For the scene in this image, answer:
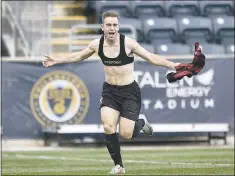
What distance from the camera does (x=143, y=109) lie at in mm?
21641

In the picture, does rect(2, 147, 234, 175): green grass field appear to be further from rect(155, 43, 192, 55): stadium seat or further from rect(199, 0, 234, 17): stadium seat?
rect(199, 0, 234, 17): stadium seat

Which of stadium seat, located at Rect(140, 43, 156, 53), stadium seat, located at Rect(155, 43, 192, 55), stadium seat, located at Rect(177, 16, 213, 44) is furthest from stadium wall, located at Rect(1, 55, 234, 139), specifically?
stadium seat, located at Rect(177, 16, 213, 44)

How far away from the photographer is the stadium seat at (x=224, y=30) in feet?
80.9

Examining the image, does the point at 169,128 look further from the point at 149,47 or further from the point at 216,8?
the point at 216,8

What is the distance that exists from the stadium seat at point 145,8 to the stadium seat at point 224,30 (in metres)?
1.67

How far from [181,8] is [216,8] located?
1087mm

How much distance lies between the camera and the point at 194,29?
2456 cm

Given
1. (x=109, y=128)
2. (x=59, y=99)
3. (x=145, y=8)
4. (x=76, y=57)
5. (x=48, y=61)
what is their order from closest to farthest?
(x=48, y=61) < (x=109, y=128) < (x=76, y=57) < (x=59, y=99) < (x=145, y=8)

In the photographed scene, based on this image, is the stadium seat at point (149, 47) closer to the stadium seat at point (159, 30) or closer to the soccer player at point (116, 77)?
the stadium seat at point (159, 30)

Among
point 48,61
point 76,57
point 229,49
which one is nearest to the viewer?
point 48,61

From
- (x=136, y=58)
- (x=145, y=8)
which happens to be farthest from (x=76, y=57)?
(x=145, y=8)

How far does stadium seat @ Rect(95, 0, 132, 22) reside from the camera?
24172 mm

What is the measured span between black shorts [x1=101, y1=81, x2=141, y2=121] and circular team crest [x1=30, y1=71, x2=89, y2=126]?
30.9 feet

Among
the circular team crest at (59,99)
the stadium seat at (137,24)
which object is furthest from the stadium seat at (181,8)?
the circular team crest at (59,99)
